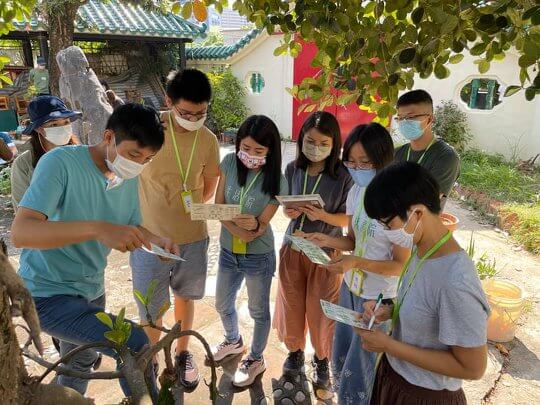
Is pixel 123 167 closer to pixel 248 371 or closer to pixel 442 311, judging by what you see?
pixel 442 311

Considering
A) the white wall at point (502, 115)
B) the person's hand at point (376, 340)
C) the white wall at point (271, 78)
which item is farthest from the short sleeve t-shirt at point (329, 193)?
the white wall at point (271, 78)

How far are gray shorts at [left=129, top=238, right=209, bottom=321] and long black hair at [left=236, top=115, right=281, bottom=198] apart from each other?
511 millimetres

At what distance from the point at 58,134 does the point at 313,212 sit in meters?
1.57

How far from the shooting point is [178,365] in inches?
98.9

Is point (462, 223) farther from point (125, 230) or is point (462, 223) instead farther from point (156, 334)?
point (125, 230)

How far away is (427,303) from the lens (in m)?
1.32

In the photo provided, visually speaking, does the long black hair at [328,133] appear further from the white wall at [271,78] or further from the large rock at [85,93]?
the white wall at [271,78]

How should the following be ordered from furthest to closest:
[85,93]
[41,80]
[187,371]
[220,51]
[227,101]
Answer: [220,51], [227,101], [41,80], [85,93], [187,371]

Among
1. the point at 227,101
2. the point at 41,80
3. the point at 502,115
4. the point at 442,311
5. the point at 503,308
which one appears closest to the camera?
the point at 442,311

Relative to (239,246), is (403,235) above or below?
above

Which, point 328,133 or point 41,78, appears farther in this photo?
point 41,78

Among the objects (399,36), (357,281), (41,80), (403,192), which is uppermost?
(41,80)

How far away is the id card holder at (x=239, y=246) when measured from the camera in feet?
7.80

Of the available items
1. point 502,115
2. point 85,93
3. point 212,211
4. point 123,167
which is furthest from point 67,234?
point 502,115
